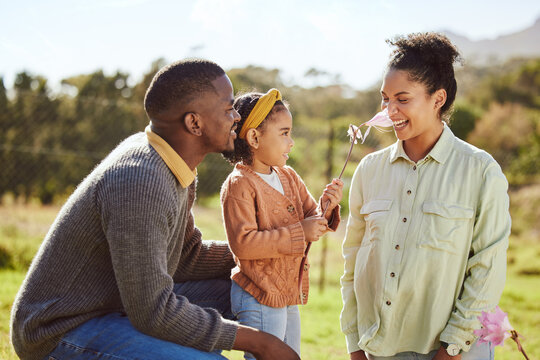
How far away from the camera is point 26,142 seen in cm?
845

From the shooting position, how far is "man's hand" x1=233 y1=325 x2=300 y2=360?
7.45ft

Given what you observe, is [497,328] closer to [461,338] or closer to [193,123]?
[461,338]

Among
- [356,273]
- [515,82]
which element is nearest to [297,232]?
[356,273]

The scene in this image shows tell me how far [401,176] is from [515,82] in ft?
106

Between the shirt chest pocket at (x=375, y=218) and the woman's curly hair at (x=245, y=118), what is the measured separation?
0.66 m

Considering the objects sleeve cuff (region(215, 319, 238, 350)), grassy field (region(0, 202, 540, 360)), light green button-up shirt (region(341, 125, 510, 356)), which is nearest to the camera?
sleeve cuff (region(215, 319, 238, 350))

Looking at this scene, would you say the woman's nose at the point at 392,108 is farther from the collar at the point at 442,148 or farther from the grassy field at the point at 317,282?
the grassy field at the point at 317,282

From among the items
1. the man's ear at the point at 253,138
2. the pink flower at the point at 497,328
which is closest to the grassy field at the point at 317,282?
the man's ear at the point at 253,138

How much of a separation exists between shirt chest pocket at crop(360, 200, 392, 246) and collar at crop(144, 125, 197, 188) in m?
0.98

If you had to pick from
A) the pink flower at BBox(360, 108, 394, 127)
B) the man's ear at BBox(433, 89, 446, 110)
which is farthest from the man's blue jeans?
the man's ear at BBox(433, 89, 446, 110)

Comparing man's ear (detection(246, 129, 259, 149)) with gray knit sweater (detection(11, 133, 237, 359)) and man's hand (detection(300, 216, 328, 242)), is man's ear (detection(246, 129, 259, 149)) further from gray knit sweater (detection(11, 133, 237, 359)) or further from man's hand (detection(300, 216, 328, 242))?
gray knit sweater (detection(11, 133, 237, 359))

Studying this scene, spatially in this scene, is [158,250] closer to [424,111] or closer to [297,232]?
[297,232]

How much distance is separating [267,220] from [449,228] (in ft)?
2.86

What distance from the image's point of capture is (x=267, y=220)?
106 inches
